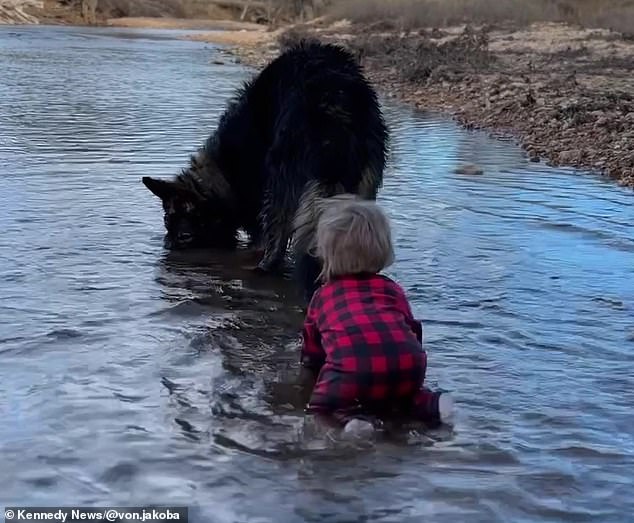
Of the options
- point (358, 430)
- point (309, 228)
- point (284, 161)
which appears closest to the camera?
point (358, 430)

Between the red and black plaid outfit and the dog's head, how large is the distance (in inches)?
125

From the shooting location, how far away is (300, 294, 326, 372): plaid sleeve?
4.46 m

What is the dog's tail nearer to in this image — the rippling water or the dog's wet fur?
the dog's wet fur

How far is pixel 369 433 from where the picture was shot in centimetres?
394

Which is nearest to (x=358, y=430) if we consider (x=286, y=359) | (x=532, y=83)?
(x=286, y=359)

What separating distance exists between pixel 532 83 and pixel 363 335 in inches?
534

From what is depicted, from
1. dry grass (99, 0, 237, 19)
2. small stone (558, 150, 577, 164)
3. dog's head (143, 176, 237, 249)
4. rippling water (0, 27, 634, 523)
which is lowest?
rippling water (0, 27, 634, 523)

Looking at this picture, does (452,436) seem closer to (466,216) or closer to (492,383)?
(492,383)

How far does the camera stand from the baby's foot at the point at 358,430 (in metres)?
3.92

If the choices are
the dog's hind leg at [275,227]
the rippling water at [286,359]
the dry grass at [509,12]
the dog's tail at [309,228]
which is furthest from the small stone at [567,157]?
the dry grass at [509,12]

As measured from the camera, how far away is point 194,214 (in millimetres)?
7344

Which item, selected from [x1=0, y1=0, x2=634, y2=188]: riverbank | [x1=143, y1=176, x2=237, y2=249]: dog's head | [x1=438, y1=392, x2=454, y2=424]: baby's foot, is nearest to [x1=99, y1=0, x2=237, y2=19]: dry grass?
[x1=0, y1=0, x2=634, y2=188]: riverbank

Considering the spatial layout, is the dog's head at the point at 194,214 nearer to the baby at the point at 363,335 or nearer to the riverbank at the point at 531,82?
the baby at the point at 363,335

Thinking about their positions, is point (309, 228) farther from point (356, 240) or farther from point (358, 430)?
point (358, 430)
